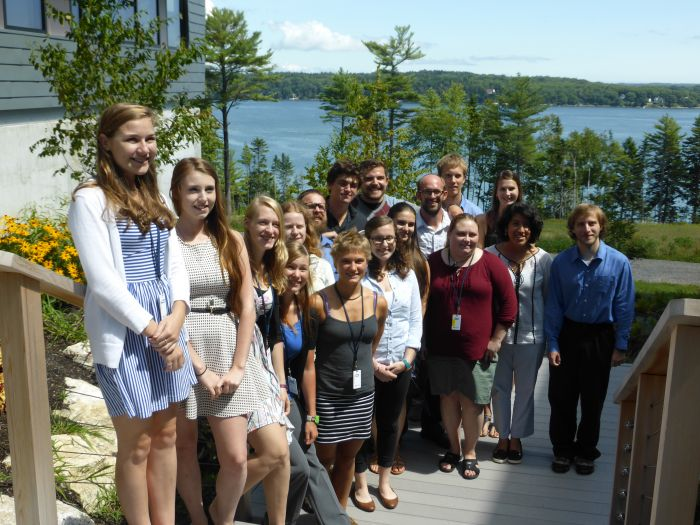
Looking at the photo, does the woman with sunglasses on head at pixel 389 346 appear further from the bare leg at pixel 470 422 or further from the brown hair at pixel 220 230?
the brown hair at pixel 220 230

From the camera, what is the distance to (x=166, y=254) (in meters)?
2.92

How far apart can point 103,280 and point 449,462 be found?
3.29 metres

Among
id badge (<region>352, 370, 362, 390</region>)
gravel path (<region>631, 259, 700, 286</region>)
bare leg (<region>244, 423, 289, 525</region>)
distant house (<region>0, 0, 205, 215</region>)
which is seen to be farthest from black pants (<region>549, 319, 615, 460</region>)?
gravel path (<region>631, 259, 700, 286</region>)

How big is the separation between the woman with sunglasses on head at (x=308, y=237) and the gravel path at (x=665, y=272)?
68.7ft

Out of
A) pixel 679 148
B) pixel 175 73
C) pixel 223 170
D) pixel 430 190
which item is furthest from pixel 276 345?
pixel 679 148

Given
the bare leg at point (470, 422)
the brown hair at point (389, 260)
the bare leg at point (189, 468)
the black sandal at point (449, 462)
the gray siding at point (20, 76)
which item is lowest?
the black sandal at point (449, 462)

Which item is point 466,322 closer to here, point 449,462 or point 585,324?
point 585,324

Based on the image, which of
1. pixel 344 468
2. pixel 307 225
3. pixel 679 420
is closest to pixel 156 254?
pixel 307 225

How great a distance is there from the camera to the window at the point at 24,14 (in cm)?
980

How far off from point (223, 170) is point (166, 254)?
55.9 meters

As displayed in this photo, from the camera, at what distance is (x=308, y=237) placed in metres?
4.52

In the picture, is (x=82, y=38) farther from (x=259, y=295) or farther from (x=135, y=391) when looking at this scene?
(x=135, y=391)

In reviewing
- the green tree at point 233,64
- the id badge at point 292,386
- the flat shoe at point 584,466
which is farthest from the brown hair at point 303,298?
the green tree at point 233,64

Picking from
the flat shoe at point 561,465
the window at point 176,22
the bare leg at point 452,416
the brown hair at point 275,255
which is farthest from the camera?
the window at point 176,22
